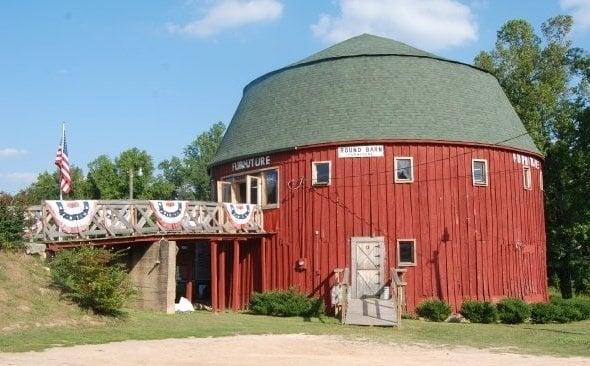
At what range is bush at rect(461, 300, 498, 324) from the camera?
23547 millimetres

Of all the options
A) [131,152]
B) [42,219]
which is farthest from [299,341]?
[131,152]

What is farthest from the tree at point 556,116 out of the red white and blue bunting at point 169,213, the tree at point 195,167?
the tree at point 195,167

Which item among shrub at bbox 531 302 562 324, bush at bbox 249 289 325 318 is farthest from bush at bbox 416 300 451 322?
bush at bbox 249 289 325 318

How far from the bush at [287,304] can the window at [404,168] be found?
4.91m

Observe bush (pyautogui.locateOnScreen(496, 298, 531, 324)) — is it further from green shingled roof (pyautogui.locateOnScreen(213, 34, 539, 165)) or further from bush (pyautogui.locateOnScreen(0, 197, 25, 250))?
bush (pyautogui.locateOnScreen(0, 197, 25, 250))

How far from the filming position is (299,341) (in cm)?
1683

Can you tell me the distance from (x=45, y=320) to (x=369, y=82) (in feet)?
48.9

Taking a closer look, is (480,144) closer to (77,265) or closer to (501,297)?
(501,297)

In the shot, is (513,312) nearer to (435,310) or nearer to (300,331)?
(435,310)

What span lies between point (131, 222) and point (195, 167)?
47574 millimetres

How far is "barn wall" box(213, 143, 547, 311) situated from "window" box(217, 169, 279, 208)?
526 millimetres

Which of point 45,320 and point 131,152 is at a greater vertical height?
point 131,152

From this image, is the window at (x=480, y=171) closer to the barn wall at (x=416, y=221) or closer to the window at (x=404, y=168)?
the barn wall at (x=416, y=221)

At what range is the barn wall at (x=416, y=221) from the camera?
25.0 m
